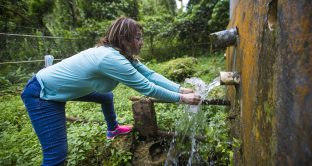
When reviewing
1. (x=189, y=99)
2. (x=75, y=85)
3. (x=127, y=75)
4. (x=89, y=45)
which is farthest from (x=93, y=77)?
(x=89, y=45)

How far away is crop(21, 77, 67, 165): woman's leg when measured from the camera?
8.45ft

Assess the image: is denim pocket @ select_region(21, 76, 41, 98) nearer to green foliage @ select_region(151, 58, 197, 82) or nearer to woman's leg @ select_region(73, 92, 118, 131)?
woman's leg @ select_region(73, 92, 118, 131)

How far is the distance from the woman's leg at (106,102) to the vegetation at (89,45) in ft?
0.88

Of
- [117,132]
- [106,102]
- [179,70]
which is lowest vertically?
[117,132]

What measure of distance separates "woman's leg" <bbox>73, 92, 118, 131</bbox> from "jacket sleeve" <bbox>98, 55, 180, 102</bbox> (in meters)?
0.93

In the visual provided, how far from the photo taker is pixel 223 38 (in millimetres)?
3068

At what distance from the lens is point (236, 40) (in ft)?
11.0

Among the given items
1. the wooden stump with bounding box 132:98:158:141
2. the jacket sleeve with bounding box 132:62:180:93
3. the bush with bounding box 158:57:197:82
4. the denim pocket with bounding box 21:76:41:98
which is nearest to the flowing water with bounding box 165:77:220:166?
the wooden stump with bounding box 132:98:158:141

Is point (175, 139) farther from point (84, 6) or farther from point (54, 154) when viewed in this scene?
point (84, 6)

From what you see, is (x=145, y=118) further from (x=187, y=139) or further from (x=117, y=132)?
(x=187, y=139)

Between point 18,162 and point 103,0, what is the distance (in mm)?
15077

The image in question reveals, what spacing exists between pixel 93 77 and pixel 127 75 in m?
0.36

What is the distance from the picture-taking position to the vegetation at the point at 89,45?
3.56 meters

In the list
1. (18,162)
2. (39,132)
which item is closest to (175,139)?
(39,132)
